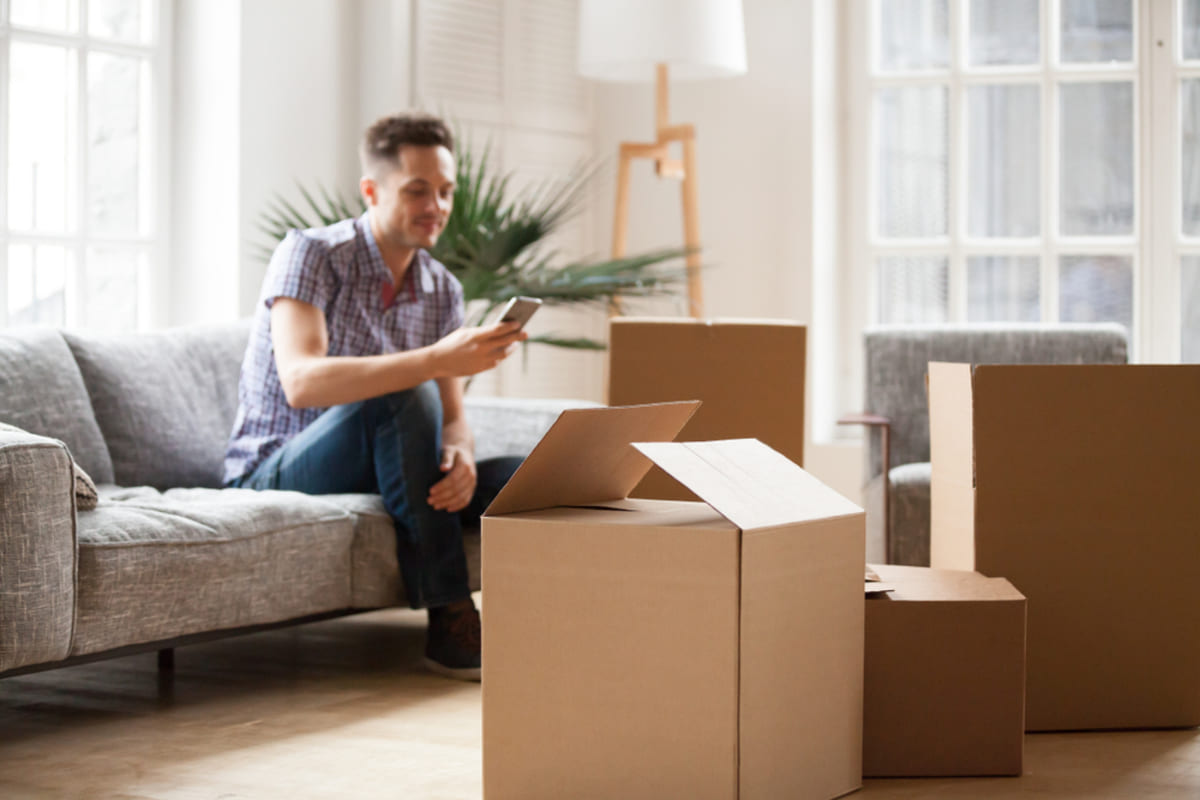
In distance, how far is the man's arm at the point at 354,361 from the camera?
2.56 metres

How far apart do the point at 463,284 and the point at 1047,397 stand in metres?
1.69

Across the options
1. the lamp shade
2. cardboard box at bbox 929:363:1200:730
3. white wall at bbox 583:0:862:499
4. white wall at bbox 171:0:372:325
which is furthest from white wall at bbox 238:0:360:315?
cardboard box at bbox 929:363:1200:730

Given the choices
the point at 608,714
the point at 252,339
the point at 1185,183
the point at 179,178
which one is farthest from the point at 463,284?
the point at 1185,183

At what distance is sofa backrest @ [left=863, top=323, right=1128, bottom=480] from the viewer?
3.74m

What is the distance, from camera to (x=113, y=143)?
150 inches

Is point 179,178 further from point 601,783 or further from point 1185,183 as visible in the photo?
point 1185,183

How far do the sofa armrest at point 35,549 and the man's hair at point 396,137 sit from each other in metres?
1.01

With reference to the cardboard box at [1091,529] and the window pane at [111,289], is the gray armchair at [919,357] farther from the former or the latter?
the window pane at [111,289]

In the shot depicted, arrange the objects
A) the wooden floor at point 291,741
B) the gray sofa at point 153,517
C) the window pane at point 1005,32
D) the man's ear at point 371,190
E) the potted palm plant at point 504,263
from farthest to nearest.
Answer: the window pane at point 1005,32
the potted palm plant at point 504,263
the man's ear at point 371,190
the gray sofa at point 153,517
the wooden floor at point 291,741

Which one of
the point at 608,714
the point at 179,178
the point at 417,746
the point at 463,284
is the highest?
the point at 179,178

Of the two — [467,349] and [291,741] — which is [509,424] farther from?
[291,741]

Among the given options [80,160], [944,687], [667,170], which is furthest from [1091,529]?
[80,160]

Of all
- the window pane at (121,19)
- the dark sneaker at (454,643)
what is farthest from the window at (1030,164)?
the dark sneaker at (454,643)

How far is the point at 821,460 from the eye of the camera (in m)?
4.73
